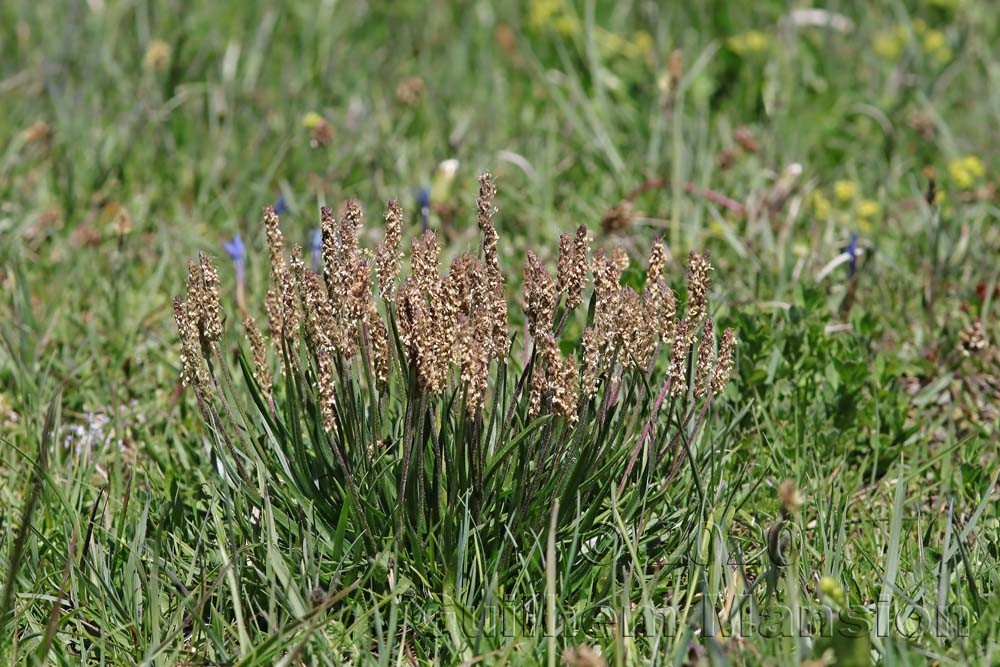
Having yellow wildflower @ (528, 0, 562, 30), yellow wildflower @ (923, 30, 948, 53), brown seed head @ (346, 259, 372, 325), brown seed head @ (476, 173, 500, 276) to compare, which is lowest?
brown seed head @ (346, 259, 372, 325)

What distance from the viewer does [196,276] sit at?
2346 millimetres

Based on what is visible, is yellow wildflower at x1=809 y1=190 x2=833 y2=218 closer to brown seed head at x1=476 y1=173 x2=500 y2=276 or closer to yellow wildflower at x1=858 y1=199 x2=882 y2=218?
yellow wildflower at x1=858 y1=199 x2=882 y2=218

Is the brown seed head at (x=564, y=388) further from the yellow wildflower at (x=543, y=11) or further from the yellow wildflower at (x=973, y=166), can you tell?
the yellow wildflower at (x=543, y=11)

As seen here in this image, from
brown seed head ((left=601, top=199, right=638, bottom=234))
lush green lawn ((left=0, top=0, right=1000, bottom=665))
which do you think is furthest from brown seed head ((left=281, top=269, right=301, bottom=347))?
brown seed head ((left=601, top=199, right=638, bottom=234))

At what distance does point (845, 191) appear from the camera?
4512 millimetres

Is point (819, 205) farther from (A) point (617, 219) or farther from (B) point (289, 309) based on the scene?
(B) point (289, 309)

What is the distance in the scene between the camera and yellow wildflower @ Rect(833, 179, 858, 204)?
451 cm

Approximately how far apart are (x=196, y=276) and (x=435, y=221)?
2259 mm

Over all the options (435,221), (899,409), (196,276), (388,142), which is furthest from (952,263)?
(196,276)

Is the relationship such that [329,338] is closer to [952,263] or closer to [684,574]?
[684,574]

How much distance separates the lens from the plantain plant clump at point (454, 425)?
7.57ft

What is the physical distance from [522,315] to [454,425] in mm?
1380

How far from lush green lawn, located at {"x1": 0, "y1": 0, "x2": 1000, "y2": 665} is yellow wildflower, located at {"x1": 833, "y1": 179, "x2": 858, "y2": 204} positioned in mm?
39

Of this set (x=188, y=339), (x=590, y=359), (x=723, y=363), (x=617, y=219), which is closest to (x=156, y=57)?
(x=617, y=219)
